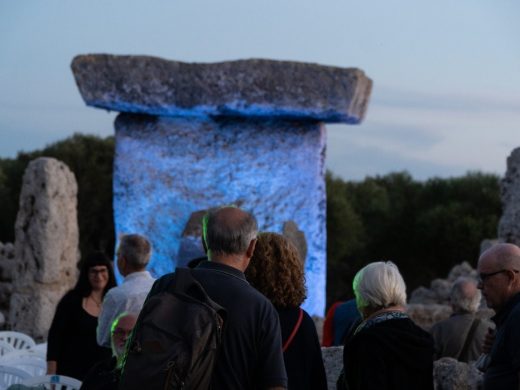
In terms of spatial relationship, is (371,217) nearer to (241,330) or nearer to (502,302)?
(502,302)

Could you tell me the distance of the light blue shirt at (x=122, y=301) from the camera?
241 inches

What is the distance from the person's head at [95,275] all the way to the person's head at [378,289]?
281 cm

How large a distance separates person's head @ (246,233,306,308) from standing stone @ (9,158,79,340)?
25.1 ft

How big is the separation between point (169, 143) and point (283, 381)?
8.58m

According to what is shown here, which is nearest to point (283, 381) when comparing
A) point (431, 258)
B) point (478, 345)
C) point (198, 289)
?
point (198, 289)

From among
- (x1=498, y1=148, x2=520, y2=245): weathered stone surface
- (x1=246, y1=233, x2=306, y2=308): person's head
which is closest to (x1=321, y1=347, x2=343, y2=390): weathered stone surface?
(x1=246, y1=233, x2=306, y2=308): person's head

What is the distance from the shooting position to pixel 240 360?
425 cm

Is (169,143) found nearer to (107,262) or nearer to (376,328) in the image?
(107,262)

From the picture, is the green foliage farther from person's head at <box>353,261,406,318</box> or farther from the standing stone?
person's head at <box>353,261,406,318</box>

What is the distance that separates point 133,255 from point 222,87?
589 cm

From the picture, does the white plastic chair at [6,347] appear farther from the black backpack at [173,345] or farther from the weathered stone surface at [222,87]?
the black backpack at [173,345]

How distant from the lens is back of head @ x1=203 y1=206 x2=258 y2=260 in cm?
439

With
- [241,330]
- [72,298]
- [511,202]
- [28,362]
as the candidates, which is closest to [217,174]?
[511,202]

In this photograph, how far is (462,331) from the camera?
274 inches
